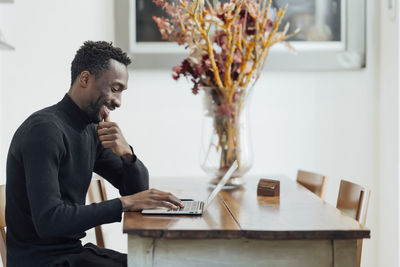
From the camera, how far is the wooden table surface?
4.42ft

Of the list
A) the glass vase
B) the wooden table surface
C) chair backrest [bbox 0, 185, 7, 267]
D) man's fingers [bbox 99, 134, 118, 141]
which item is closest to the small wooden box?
the wooden table surface

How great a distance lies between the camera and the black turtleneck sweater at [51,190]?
143 cm

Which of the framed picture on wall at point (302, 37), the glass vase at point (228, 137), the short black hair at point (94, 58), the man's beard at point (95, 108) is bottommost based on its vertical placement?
the glass vase at point (228, 137)

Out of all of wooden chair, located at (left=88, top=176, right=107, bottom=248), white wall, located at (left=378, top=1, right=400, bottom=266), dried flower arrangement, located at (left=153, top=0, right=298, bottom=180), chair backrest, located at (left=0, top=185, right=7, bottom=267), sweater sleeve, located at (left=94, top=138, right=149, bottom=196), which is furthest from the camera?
white wall, located at (left=378, top=1, right=400, bottom=266)

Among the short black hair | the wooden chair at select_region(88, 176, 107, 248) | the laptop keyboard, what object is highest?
the short black hair

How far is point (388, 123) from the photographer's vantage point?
2.92 meters

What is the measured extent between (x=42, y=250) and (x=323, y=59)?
2.10m

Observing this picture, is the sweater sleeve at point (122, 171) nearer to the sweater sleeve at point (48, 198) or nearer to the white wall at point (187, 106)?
the sweater sleeve at point (48, 198)

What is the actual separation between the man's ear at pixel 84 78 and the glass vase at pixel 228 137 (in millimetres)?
695

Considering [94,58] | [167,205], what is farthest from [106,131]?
[167,205]

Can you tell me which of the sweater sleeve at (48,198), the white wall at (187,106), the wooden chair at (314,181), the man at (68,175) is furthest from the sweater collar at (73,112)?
the white wall at (187,106)

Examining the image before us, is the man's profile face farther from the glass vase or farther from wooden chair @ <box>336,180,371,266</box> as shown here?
wooden chair @ <box>336,180,371,266</box>

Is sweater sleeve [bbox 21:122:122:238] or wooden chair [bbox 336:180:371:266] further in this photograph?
wooden chair [bbox 336:180:371:266]

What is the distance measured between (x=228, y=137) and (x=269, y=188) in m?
0.36
